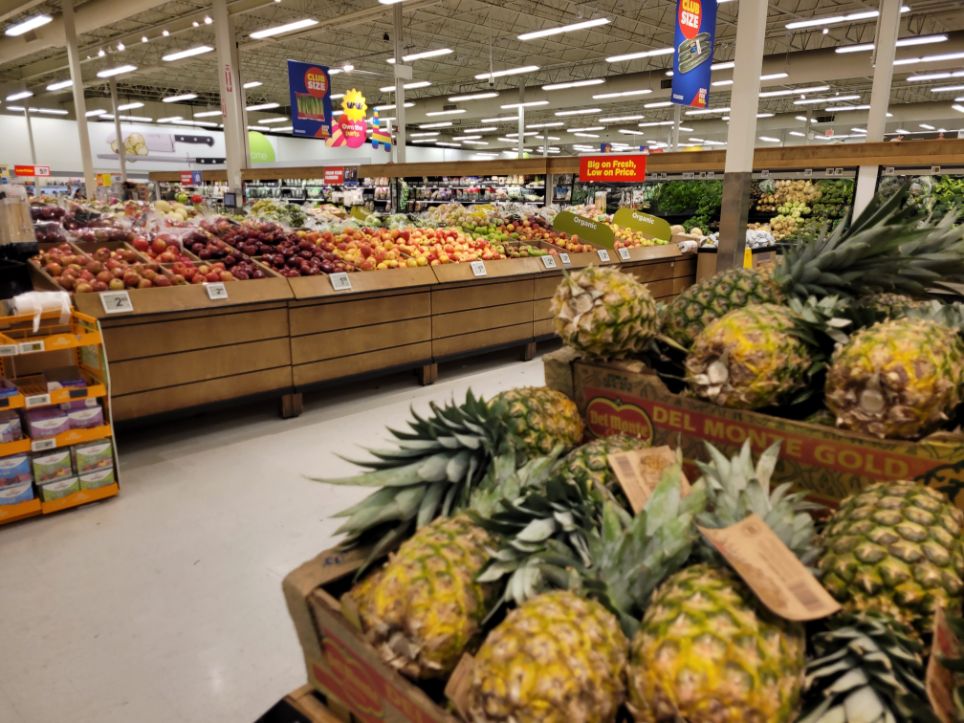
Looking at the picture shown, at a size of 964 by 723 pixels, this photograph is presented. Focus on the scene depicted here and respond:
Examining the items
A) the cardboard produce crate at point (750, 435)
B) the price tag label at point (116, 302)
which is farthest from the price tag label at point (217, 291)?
the cardboard produce crate at point (750, 435)

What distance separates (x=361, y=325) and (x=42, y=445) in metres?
2.43

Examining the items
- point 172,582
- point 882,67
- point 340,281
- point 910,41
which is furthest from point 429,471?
point 910,41

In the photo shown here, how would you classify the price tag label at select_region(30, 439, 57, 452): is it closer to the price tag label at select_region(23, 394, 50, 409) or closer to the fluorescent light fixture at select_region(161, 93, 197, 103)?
the price tag label at select_region(23, 394, 50, 409)

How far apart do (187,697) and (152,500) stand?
5.28 ft

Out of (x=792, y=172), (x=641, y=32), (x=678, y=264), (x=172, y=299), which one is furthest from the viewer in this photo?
(x=641, y=32)

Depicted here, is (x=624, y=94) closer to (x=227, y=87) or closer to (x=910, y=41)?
(x=910, y=41)

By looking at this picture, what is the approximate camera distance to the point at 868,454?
4.40ft

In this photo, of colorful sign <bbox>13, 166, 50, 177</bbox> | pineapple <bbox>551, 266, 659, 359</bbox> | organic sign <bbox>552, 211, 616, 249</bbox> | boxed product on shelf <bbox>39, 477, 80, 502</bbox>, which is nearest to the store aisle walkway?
boxed product on shelf <bbox>39, 477, 80, 502</bbox>

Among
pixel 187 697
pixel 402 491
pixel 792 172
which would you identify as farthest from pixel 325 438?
pixel 792 172

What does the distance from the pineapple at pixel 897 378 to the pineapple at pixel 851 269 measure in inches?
13.1

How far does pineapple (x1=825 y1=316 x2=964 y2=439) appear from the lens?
1.24 metres

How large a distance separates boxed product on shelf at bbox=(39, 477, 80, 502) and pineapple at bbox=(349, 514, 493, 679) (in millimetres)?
2869

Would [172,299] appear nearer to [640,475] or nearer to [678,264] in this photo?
[640,475]

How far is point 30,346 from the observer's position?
3070 millimetres
